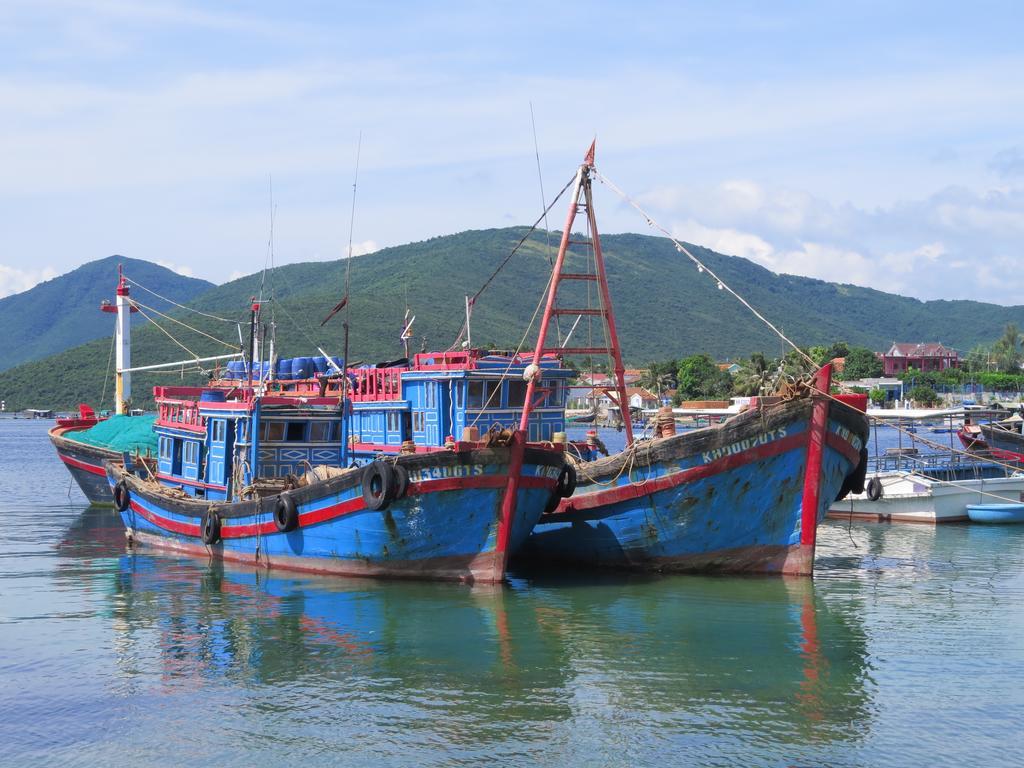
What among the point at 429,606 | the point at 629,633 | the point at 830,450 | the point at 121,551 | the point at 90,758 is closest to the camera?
the point at 90,758

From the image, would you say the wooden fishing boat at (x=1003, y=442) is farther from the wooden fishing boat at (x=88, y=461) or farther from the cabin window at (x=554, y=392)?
the wooden fishing boat at (x=88, y=461)

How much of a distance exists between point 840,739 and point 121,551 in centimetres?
2466

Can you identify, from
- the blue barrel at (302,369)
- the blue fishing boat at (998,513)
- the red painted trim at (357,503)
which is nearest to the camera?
the red painted trim at (357,503)

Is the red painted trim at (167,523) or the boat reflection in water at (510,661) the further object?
the red painted trim at (167,523)

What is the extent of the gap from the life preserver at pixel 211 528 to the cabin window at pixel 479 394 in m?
6.93

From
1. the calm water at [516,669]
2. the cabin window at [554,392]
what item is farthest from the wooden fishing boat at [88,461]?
the cabin window at [554,392]

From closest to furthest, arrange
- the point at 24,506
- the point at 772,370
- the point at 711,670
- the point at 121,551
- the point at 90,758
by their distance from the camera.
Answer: the point at 90,758 → the point at 711,670 → the point at 121,551 → the point at 24,506 → the point at 772,370

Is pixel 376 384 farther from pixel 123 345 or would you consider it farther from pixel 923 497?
pixel 123 345

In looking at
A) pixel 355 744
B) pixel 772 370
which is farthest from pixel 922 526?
pixel 772 370

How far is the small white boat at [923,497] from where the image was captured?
131ft

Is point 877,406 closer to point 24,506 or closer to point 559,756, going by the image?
point 24,506

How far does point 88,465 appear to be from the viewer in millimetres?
48375

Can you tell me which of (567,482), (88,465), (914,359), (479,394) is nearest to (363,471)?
(567,482)

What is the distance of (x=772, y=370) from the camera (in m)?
116
